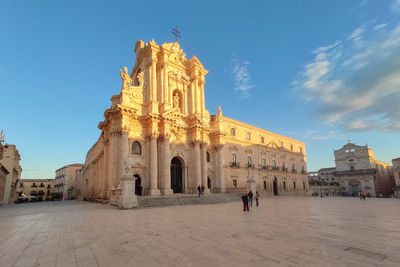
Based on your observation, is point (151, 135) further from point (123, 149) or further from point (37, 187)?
point (37, 187)

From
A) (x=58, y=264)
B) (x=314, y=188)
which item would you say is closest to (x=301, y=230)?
(x=58, y=264)

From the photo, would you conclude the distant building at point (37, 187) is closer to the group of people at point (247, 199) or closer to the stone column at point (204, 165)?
the stone column at point (204, 165)

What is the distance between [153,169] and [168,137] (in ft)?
13.1

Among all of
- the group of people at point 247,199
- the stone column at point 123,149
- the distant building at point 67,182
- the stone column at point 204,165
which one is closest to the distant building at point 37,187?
the distant building at point 67,182

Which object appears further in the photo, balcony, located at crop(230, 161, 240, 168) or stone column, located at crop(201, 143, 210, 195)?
balcony, located at crop(230, 161, 240, 168)

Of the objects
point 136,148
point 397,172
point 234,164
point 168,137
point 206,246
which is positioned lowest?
point 206,246

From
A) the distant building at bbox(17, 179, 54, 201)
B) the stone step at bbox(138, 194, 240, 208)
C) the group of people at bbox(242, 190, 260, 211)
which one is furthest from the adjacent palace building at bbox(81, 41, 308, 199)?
the distant building at bbox(17, 179, 54, 201)

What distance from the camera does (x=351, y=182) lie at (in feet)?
172

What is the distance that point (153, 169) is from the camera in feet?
78.7

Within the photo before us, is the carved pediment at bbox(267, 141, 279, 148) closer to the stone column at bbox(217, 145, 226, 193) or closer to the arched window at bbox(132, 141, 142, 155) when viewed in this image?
the stone column at bbox(217, 145, 226, 193)

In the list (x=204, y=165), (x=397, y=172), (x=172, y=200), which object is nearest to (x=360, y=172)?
(x=397, y=172)

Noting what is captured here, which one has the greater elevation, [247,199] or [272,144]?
[272,144]

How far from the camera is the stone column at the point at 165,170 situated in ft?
80.4

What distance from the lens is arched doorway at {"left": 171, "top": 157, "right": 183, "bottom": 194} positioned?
27.8 m
